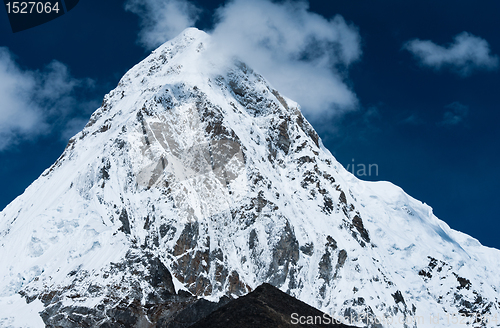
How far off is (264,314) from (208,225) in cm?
8239

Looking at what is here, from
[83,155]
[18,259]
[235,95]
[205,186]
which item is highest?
[235,95]

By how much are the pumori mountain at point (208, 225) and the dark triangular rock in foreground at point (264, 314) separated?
→ 206 ft

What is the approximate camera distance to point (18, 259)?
12025 cm

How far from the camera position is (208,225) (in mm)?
128375

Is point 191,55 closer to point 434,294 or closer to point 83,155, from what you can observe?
point 83,155

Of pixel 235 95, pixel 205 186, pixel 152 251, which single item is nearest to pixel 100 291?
A: pixel 152 251

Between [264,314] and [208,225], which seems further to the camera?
[208,225]

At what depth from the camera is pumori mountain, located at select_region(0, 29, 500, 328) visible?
381 feet

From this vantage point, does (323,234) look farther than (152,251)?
Yes

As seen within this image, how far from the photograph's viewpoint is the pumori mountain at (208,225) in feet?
381

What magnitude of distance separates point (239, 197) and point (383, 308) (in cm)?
4535

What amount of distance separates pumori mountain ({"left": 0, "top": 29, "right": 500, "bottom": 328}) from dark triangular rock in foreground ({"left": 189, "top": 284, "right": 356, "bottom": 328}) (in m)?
62.8

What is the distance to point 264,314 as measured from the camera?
46812 millimetres

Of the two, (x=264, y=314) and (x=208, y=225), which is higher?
(x=208, y=225)
